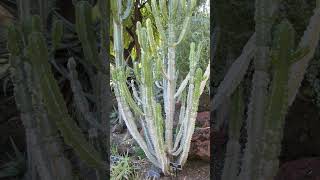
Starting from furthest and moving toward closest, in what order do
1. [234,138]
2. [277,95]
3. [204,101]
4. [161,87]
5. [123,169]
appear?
1. [161,87]
2. [204,101]
3. [123,169]
4. [234,138]
5. [277,95]

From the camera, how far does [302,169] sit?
0.89 m

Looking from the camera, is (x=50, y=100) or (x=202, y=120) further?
(x=202, y=120)

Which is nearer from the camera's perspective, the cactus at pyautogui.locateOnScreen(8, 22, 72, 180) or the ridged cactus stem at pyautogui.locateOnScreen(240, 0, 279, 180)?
the ridged cactus stem at pyautogui.locateOnScreen(240, 0, 279, 180)

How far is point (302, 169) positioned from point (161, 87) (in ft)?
1.86

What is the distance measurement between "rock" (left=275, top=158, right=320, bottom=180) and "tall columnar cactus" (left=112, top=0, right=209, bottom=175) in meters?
0.31

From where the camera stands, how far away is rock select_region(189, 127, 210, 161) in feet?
3.57

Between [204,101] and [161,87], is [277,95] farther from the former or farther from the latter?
[161,87]

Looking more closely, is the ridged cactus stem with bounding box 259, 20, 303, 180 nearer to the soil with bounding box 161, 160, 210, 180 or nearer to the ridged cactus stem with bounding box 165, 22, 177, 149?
the soil with bounding box 161, 160, 210, 180

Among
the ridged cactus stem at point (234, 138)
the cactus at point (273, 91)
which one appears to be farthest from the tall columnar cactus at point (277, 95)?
the ridged cactus stem at point (234, 138)

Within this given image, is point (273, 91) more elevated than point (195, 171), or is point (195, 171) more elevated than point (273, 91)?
point (273, 91)

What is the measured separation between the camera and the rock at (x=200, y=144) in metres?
1.09

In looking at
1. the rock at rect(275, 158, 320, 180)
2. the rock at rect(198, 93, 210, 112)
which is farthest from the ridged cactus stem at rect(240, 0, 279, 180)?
the rock at rect(198, 93, 210, 112)

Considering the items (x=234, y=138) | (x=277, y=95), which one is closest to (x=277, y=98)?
(x=277, y=95)

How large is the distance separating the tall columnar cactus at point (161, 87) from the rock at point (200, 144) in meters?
0.02
